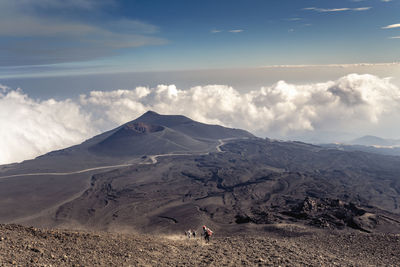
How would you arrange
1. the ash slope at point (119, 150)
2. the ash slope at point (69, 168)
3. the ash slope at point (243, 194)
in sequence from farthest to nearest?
the ash slope at point (119, 150), the ash slope at point (69, 168), the ash slope at point (243, 194)

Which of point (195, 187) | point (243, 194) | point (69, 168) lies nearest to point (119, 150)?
point (69, 168)

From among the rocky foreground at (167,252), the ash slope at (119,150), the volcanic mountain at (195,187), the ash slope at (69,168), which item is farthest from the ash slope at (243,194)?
the ash slope at (119,150)

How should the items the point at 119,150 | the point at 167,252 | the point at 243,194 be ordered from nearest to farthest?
1. the point at 167,252
2. the point at 243,194
3. the point at 119,150

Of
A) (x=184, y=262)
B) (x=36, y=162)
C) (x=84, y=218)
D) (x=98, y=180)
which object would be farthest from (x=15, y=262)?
(x=36, y=162)

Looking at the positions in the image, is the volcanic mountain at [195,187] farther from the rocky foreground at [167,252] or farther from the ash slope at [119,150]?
the rocky foreground at [167,252]

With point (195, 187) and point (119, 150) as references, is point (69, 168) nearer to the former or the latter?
point (119, 150)

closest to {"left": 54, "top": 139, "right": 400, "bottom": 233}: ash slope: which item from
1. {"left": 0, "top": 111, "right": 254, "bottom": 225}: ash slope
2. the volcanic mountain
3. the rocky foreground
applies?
the volcanic mountain
